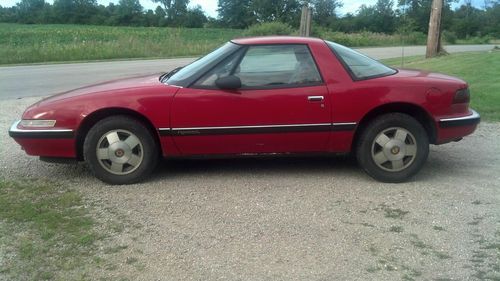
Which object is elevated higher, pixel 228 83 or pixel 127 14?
pixel 127 14

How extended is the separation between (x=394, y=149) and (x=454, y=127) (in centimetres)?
63

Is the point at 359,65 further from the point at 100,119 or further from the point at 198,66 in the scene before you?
the point at 100,119

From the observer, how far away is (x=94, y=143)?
5.04 meters

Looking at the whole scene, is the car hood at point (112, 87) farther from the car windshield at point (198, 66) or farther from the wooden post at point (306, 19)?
the wooden post at point (306, 19)

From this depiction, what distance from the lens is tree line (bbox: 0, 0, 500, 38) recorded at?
7375 centimetres

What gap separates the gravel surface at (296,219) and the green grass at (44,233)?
186 millimetres

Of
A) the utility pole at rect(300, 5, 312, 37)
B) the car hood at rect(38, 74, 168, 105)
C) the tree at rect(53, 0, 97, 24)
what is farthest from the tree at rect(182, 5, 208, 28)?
the car hood at rect(38, 74, 168, 105)

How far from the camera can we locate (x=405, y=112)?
5250 mm

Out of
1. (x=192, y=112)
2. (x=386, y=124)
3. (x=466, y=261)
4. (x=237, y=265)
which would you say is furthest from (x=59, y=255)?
(x=386, y=124)

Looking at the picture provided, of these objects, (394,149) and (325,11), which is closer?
(394,149)

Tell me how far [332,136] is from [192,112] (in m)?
1.33

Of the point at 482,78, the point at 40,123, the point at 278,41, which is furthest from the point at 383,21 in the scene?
the point at 40,123

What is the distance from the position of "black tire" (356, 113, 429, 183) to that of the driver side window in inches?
29.3

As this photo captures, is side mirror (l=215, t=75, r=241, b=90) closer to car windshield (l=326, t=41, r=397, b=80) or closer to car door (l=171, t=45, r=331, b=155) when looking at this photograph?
car door (l=171, t=45, r=331, b=155)
